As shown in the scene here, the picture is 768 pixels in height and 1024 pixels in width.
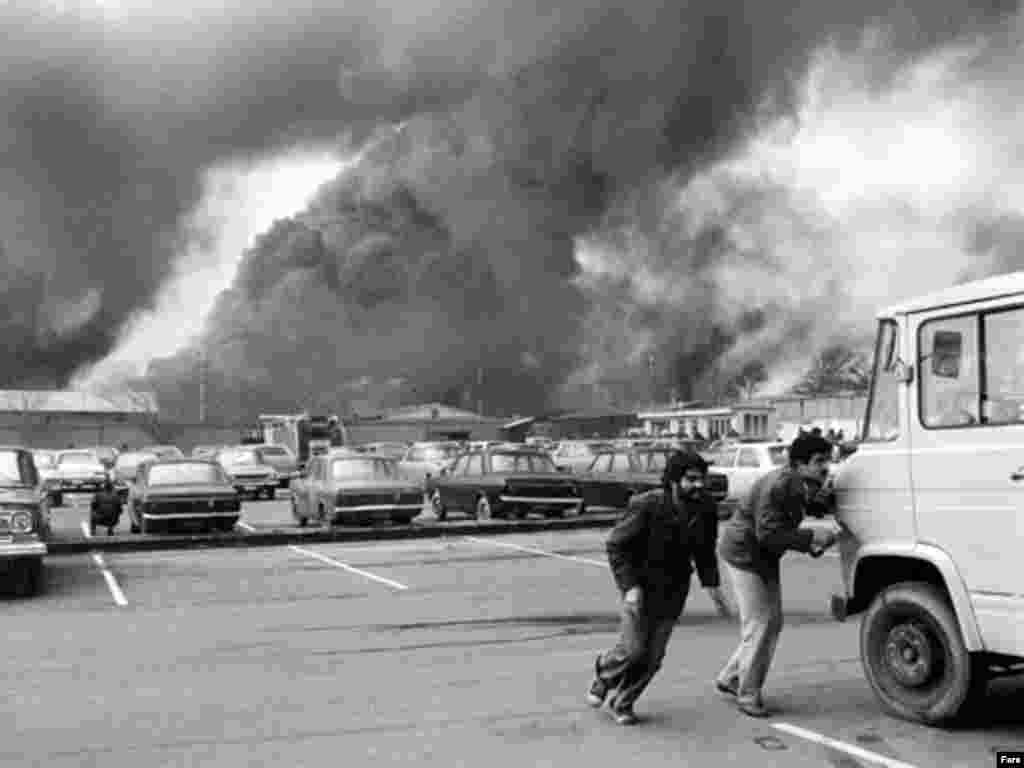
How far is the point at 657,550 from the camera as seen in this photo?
6445 mm

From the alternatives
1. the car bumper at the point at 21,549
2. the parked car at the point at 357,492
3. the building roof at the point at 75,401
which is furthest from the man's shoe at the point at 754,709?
the building roof at the point at 75,401

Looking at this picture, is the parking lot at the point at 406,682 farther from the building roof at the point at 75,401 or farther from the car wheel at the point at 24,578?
the building roof at the point at 75,401

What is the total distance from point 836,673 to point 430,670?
2.79 meters

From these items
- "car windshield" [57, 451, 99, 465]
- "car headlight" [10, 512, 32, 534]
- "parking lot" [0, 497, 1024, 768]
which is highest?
"car windshield" [57, 451, 99, 465]

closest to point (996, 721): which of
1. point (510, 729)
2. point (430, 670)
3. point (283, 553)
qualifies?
point (510, 729)

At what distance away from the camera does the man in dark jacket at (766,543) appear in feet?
21.5

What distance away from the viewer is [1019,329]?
5.89 metres

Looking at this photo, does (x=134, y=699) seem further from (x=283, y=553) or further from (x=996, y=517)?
(x=283, y=553)

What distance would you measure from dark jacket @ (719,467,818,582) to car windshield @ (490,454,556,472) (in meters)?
16.5

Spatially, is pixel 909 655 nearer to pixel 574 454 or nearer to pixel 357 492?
pixel 357 492

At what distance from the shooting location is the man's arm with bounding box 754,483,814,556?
650cm

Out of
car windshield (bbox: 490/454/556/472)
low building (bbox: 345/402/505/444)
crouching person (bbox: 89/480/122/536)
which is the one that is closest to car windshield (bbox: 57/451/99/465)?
crouching person (bbox: 89/480/122/536)

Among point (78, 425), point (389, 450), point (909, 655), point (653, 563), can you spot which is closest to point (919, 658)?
point (909, 655)

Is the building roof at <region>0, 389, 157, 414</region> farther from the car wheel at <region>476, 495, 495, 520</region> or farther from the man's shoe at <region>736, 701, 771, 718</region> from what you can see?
the man's shoe at <region>736, 701, 771, 718</region>
